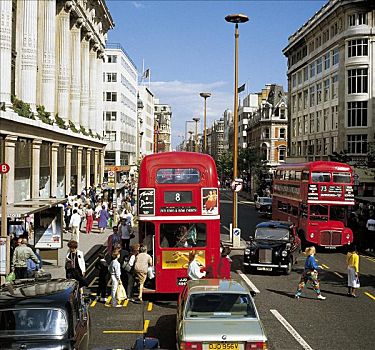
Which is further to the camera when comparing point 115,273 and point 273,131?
point 273,131

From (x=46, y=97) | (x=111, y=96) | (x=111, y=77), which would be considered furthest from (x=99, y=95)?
(x=46, y=97)

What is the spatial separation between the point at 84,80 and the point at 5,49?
1164 inches

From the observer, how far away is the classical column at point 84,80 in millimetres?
58188

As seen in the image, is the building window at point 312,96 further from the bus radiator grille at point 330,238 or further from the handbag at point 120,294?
the handbag at point 120,294

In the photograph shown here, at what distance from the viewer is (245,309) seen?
10.7 meters

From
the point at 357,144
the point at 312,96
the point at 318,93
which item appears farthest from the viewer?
the point at 312,96

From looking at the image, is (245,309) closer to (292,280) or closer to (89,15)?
(292,280)

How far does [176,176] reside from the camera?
57.3 feet

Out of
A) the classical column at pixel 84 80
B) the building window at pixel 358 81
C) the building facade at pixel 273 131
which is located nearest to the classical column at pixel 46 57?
the classical column at pixel 84 80

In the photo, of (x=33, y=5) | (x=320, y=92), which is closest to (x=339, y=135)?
(x=320, y=92)

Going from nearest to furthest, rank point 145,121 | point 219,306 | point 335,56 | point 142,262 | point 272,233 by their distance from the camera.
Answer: point 219,306, point 142,262, point 272,233, point 335,56, point 145,121

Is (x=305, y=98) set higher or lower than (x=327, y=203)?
higher

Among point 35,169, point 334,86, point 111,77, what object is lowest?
point 35,169

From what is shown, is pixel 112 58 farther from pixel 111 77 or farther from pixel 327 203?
pixel 327 203
